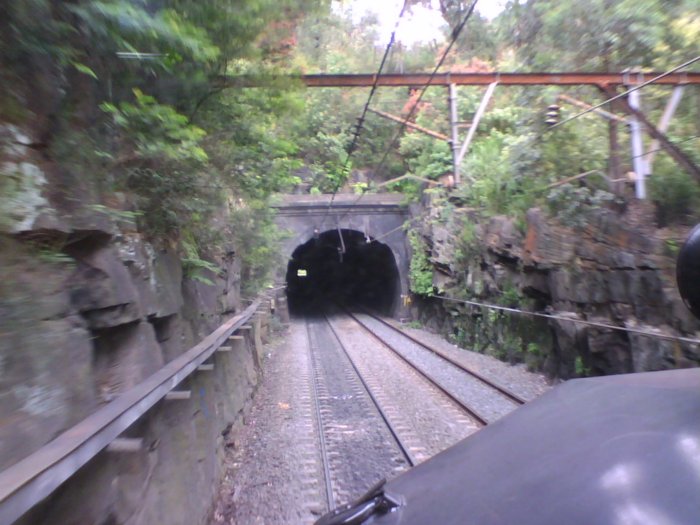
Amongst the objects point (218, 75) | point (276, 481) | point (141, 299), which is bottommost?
point (276, 481)

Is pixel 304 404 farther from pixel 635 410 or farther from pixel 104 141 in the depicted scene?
pixel 635 410

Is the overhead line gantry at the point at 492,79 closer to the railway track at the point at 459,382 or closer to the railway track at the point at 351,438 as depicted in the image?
the railway track at the point at 351,438

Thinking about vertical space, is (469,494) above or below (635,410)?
below

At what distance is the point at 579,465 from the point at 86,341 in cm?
295

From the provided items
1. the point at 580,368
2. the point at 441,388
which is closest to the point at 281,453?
the point at 441,388

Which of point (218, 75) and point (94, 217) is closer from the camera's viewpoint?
point (94, 217)

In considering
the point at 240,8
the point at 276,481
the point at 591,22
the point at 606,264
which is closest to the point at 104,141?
the point at 240,8

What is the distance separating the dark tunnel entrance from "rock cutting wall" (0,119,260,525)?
20139mm

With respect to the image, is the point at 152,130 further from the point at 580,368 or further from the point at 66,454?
the point at 580,368

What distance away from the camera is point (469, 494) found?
1.95 meters

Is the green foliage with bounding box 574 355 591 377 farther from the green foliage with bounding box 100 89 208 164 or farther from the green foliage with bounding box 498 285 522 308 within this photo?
the green foliage with bounding box 100 89 208 164

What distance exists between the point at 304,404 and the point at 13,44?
25.3 ft

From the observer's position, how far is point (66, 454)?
244 cm

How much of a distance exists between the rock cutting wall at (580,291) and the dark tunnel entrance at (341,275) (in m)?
10.6
